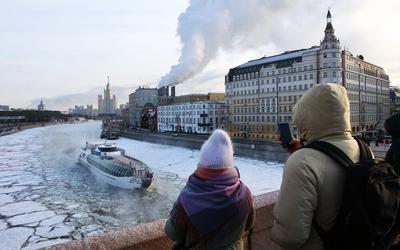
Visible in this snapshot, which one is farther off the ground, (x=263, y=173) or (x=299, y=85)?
(x=299, y=85)

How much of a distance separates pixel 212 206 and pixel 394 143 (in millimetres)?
1651

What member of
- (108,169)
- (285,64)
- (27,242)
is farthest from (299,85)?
(27,242)

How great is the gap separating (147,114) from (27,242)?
7669cm

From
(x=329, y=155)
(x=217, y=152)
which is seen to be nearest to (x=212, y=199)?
(x=217, y=152)

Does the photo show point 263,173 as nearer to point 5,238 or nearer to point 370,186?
point 5,238

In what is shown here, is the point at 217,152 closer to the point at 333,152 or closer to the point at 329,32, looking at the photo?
the point at 333,152

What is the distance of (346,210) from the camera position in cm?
175

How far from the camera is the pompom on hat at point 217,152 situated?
6.92 ft

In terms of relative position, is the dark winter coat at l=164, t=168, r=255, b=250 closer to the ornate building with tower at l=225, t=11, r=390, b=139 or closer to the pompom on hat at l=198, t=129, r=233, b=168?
the pompom on hat at l=198, t=129, r=233, b=168

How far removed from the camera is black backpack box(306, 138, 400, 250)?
1.68 metres

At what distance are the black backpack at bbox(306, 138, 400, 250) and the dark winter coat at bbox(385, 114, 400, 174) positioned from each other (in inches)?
41.9

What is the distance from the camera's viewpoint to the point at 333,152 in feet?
6.04

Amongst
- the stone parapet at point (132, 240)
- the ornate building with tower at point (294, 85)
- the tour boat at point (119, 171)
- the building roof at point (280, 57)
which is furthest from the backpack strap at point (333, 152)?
the building roof at point (280, 57)

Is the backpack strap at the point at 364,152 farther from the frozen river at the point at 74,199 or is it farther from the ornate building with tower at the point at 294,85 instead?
the ornate building with tower at the point at 294,85
